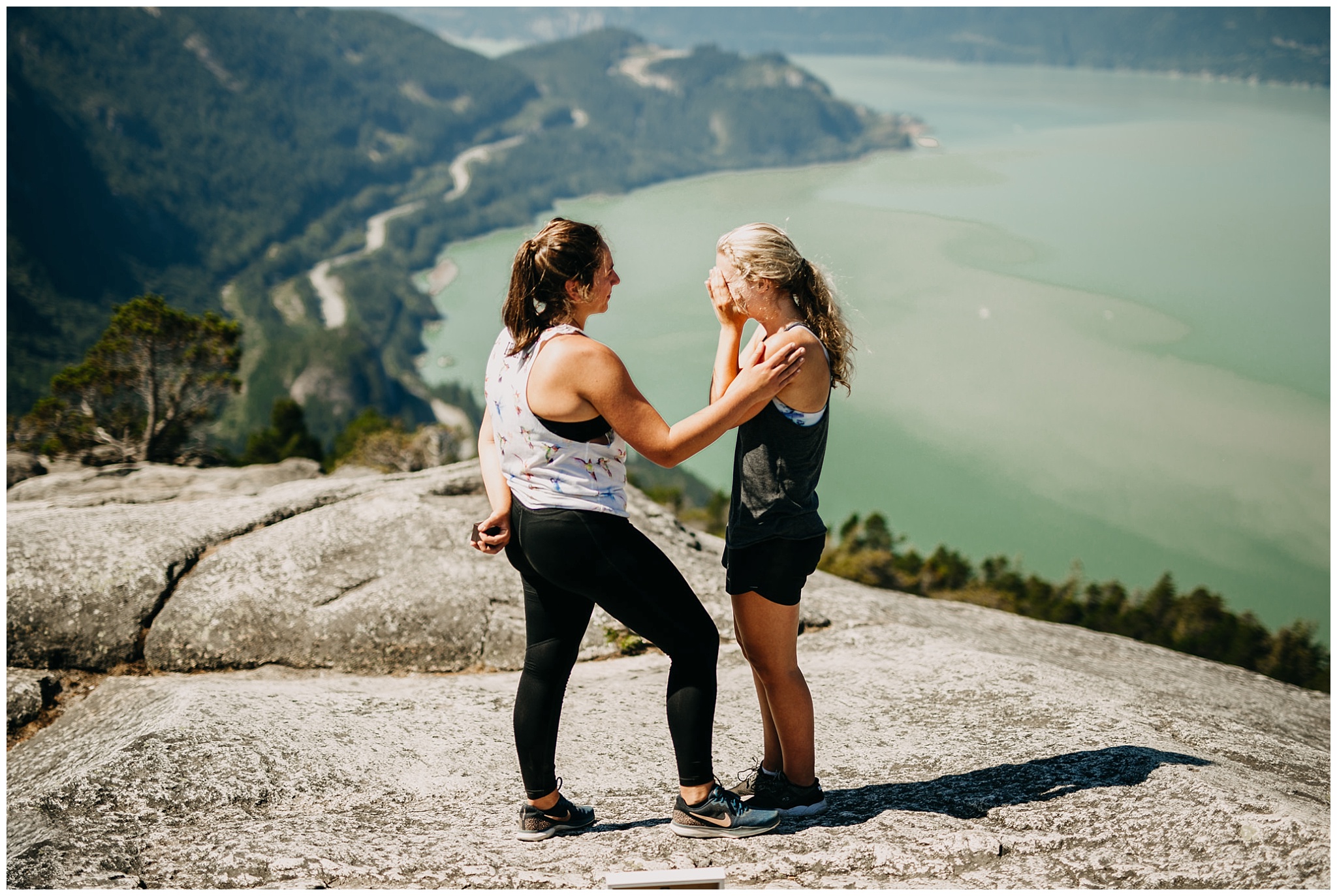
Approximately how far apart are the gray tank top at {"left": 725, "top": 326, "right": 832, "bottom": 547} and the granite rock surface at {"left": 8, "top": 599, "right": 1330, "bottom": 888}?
1.38 m

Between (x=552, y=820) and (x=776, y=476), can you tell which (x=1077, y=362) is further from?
(x=552, y=820)

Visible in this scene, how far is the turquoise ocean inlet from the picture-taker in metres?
97.2

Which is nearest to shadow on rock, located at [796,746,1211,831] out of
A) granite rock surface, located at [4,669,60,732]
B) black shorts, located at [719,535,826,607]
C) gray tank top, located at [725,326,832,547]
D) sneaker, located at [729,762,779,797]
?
sneaker, located at [729,762,779,797]

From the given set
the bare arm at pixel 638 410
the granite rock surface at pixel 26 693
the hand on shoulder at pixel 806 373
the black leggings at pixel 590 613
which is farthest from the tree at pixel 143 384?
the hand on shoulder at pixel 806 373

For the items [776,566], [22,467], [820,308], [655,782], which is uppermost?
[820,308]

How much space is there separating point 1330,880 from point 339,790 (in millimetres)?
4369

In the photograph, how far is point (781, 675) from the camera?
3654 mm

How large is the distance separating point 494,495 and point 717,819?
1.69 m

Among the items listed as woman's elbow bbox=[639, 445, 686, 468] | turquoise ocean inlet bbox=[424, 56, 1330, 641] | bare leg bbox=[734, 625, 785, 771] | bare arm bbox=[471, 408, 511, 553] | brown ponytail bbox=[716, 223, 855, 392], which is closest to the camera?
woman's elbow bbox=[639, 445, 686, 468]

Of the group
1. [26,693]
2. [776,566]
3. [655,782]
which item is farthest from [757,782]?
[26,693]

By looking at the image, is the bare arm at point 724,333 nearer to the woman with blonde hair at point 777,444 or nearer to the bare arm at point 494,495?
the woman with blonde hair at point 777,444

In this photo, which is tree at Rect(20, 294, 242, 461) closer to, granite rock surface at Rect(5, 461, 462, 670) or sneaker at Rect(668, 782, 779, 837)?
granite rock surface at Rect(5, 461, 462, 670)

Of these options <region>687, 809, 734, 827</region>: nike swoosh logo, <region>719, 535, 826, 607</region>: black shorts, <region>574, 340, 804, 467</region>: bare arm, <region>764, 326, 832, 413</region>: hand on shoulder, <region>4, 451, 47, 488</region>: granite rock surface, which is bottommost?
<region>4, 451, 47, 488</region>: granite rock surface

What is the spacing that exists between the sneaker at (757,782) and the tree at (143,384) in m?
22.7
